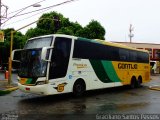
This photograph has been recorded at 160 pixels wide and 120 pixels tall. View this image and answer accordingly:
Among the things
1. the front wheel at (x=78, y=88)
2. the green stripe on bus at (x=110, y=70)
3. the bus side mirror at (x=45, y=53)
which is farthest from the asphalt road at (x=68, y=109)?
the green stripe on bus at (x=110, y=70)

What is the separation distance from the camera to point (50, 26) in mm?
52531

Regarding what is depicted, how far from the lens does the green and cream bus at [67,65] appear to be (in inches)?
561

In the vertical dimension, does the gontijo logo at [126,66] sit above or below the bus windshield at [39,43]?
below

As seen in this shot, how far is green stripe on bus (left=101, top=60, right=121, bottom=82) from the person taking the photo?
1862 cm

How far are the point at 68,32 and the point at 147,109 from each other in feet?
119

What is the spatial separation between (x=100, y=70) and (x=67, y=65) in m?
3.39

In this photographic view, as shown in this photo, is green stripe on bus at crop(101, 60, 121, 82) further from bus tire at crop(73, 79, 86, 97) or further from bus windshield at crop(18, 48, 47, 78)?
bus windshield at crop(18, 48, 47, 78)

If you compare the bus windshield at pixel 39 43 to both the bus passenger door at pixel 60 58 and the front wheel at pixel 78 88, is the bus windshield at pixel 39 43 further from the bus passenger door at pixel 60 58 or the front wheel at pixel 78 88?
the front wheel at pixel 78 88

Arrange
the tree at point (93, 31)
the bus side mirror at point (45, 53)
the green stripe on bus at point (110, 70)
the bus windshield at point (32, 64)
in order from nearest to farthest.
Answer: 1. the bus side mirror at point (45, 53)
2. the bus windshield at point (32, 64)
3. the green stripe on bus at point (110, 70)
4. the tree at point (93, 31)

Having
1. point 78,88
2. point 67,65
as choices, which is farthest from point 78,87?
point 67,65

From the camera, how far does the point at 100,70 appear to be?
59.6 ft

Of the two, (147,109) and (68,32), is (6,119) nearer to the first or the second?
(147,109)

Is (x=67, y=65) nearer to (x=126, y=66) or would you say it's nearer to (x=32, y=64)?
(x=32, y=64)

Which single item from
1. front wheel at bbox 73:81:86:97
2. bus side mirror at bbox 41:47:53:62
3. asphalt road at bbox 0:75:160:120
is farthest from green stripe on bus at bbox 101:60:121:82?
bus side mirror at bbox 41:47:53:62
